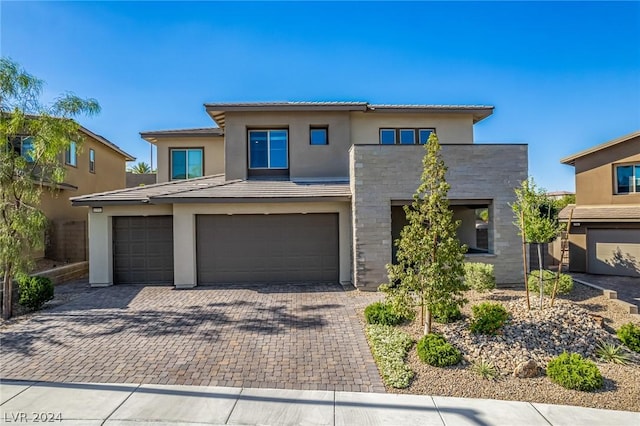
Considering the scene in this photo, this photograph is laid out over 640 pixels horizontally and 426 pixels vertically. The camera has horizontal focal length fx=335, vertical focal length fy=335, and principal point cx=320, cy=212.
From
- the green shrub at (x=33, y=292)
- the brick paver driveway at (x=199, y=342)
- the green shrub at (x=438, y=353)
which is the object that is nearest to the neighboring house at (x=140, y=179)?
the brick paver driveway at (x=199, y=342)

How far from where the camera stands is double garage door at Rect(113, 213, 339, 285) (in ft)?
39.5

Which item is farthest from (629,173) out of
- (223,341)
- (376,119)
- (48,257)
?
(48,257)

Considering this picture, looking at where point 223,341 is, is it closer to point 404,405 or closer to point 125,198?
point 404,405

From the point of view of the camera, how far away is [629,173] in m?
15.4

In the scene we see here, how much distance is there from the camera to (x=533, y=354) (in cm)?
628

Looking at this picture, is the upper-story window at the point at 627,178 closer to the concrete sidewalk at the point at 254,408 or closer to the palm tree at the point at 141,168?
the concrete sidewalk at the point at 254,408

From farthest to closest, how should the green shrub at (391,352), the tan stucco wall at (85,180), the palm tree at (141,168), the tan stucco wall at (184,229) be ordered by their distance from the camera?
the palm tree at (141,168), the tan stucco wall at (85,180), the tan stucco wall at (184,229), the green shrub at (391,352)

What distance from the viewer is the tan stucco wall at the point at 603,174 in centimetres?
1519

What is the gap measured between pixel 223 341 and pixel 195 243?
18.9 ft

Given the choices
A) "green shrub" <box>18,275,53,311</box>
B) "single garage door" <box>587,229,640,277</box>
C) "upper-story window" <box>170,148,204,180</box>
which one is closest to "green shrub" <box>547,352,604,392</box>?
"green shrub" <box>18,275,53,311</box>

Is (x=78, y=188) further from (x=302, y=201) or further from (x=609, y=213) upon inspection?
(x=609, y=213)

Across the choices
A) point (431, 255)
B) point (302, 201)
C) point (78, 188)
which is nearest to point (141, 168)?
point (78, 188)

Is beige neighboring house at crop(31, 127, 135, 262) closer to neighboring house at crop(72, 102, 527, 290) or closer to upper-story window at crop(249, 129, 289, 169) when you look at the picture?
neighboring house at crop(72, 102, 527, 290)

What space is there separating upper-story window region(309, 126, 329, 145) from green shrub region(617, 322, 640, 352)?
421 inches
